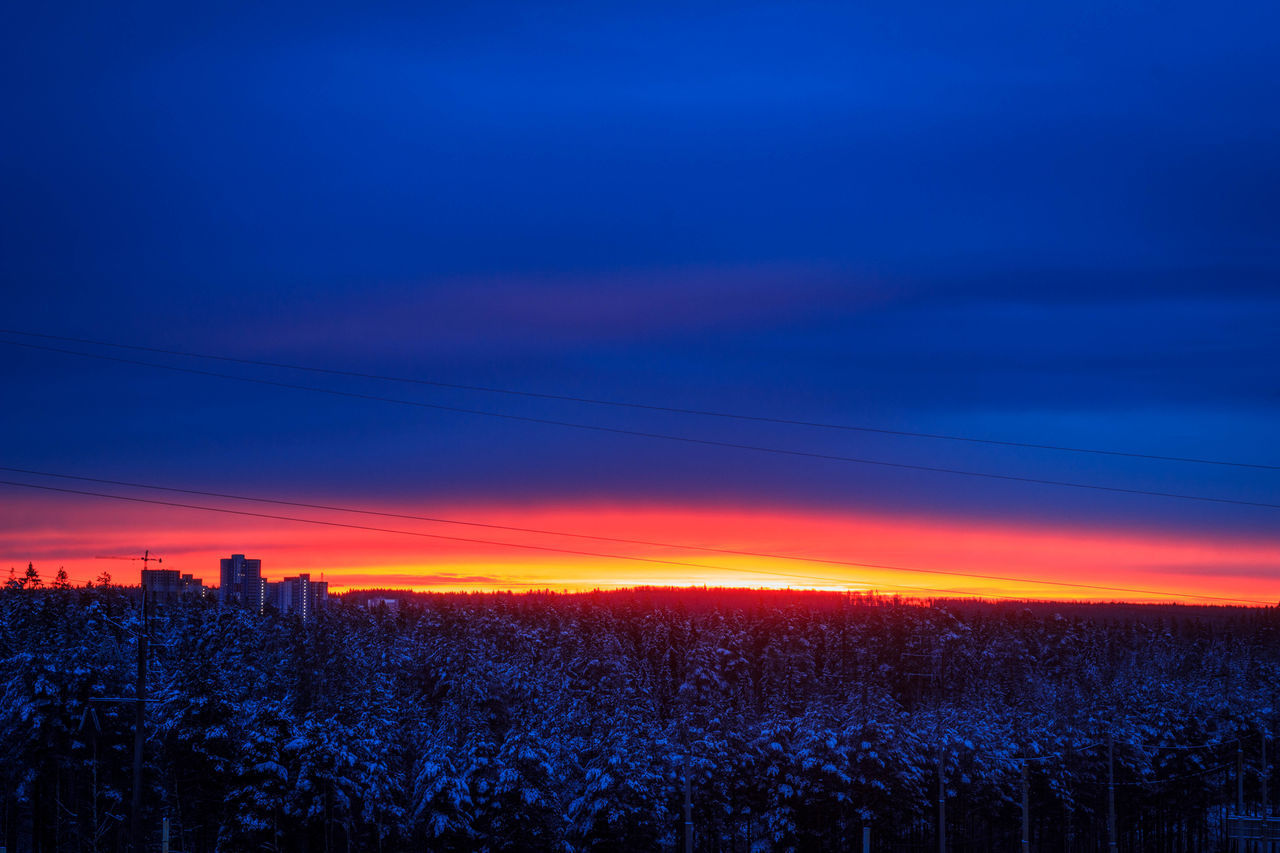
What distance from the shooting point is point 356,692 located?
66250mm

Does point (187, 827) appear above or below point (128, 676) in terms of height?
below

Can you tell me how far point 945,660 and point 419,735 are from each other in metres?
72.1

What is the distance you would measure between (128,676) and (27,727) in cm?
760

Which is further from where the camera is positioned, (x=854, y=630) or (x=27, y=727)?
(x=854, y=630)

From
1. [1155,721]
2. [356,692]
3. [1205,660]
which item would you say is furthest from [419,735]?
[1205,660]

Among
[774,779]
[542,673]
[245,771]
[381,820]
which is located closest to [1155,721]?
[774,779]

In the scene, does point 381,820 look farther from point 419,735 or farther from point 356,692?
point 356,692

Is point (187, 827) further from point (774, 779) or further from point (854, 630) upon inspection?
point (854, 630)

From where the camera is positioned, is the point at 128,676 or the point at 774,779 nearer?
the point at 774,779

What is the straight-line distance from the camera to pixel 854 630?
130 meters

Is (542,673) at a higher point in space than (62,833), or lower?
higher

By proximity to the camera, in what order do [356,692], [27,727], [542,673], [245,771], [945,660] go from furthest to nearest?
[945,660] → [542,673] → [356,692] → [27,727] → [245,771]

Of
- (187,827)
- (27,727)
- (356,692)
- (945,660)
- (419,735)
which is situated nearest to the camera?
(27,727)

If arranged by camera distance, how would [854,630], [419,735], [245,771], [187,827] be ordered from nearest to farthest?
[245,771], [187,827], [419,735], [854,630]
